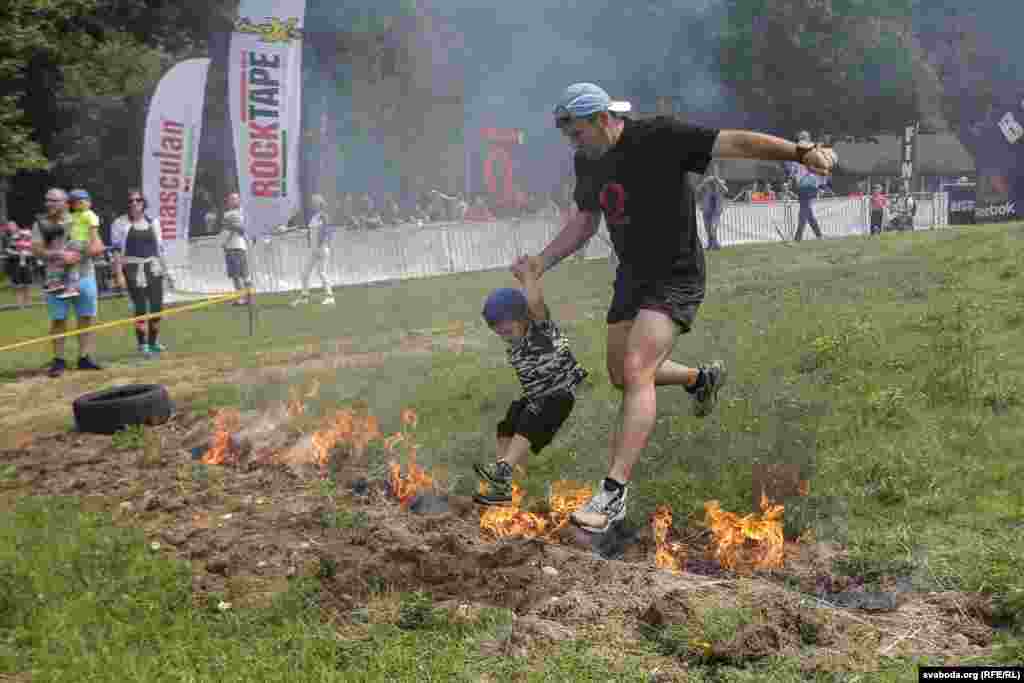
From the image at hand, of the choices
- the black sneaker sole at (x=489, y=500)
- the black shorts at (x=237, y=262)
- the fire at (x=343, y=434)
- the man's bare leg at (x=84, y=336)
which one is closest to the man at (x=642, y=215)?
the black sneaker sole at (x=489, y=500)

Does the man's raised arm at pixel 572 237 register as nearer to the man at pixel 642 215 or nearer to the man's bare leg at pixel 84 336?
the man at pixel 642 215

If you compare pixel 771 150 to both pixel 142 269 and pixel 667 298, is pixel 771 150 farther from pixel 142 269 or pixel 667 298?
pixel 142 269

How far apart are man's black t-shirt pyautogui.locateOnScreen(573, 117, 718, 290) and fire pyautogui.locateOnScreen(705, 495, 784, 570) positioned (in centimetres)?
121

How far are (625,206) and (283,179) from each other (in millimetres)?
11596

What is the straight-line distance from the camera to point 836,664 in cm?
325

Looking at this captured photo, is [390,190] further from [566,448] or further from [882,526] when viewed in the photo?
[882,526]

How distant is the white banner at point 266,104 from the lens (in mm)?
15164

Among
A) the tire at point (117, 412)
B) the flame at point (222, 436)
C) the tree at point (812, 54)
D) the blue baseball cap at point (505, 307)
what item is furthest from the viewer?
the tree at point (812, 54)

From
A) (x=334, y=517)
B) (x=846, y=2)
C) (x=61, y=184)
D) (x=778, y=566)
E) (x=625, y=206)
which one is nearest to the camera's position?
(x=778, y=566)

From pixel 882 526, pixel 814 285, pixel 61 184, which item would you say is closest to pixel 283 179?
pixel 814 285

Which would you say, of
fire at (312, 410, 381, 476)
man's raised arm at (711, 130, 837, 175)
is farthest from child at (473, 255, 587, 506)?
fire at (312, 410, 381, 476)

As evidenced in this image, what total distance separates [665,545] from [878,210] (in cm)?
2381

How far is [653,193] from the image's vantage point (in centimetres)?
479

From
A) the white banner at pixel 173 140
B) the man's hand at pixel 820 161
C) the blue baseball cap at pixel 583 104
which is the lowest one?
the man's hand at pixel 820 161
